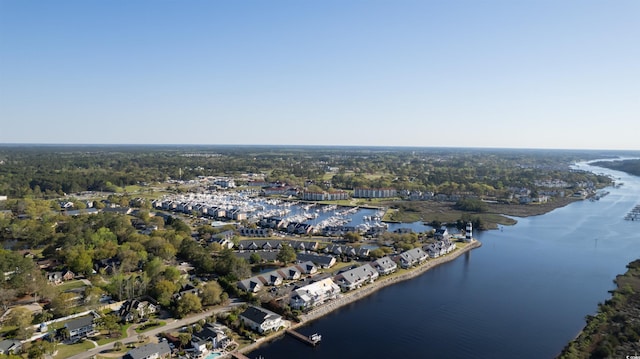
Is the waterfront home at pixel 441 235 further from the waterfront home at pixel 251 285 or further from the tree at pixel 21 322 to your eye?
the tree at pixel 21 322

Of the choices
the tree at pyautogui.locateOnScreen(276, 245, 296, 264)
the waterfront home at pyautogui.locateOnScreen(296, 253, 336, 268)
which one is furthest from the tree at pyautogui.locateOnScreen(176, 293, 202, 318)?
the waterfront home at pyautogui.locateOnScreen(296, 253, 336, 268)

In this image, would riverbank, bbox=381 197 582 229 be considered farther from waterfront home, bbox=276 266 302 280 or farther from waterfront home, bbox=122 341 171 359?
waterfront home, bbox=122 341 171 359

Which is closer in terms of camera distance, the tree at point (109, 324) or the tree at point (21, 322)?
the tree at point (21, 322)

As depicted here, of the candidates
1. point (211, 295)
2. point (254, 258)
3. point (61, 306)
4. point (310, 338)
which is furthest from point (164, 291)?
point (310, 338)

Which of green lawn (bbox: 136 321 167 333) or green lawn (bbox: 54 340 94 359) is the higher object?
green lawn (bbox: 136 321 167 333)

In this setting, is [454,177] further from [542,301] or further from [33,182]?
[33,182]

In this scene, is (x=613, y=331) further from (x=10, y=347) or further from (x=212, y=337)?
(x=10, y=347)

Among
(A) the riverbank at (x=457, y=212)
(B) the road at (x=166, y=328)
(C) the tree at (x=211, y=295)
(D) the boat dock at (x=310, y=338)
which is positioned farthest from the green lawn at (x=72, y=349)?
(A) the riverbank at (x=457, y=212)
